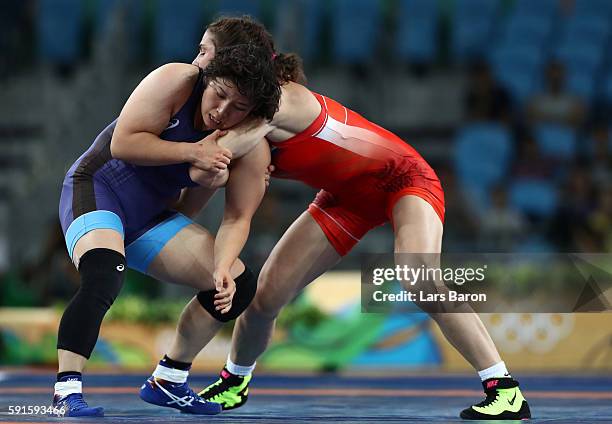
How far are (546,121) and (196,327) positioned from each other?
651cm

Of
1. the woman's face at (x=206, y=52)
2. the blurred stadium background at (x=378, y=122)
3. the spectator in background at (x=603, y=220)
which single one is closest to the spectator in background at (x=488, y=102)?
the blurred stadium background at (x=378, y=122)

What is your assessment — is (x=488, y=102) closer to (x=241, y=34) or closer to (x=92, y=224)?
(x=241, y=34)

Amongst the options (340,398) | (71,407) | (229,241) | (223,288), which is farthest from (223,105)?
(340,398)

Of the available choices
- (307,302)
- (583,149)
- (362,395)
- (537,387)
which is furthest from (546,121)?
(362,395)

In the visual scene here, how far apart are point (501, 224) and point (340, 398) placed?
423cm

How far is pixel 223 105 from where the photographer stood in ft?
10.9

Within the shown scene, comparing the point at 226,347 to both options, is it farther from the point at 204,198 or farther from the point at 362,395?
the point at 204,198

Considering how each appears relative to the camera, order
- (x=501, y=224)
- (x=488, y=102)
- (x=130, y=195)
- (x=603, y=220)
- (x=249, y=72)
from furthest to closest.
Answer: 1. (x=488, y=102)
2. (x=501, y=224)
3. (x=603, y=220)
4. (x=130, y=195)
5. (x=249, y=72)

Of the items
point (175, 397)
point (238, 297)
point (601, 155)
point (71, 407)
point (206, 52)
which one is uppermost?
point (601, 155)

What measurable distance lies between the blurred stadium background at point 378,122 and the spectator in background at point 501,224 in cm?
2

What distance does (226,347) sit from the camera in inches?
287

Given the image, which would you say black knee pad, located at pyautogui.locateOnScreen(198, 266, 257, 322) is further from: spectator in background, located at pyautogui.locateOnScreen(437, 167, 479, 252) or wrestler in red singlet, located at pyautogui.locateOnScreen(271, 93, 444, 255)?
spectator in background, located at pyautogui.locateOnScreen(437, 167, 479, 252)

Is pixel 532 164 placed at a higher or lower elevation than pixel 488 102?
lower

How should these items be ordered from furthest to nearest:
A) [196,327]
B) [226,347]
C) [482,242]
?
1. [482,242]
2. [226,347]
3. [196,327]
